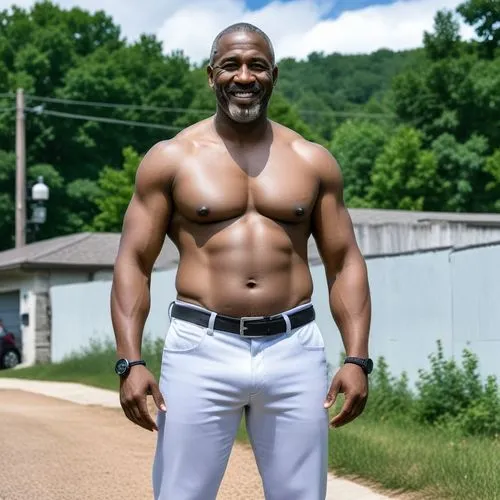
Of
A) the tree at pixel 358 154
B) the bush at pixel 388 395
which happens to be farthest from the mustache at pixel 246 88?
the tree at pixel 358 154

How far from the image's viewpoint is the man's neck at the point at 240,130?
4.14 metres

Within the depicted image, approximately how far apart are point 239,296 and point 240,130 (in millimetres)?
554

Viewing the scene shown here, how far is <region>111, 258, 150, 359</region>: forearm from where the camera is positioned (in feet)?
13.1

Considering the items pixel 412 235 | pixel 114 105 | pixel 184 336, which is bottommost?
pixel 412 235

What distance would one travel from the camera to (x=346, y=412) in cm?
404

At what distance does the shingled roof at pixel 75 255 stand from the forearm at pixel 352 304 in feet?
76.5

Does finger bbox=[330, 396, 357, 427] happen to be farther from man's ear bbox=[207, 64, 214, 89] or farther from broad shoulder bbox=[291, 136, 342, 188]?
man's ear bbox=[207, 64, 214, 89]

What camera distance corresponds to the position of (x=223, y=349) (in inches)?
155

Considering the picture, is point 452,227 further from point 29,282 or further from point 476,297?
point 29,282

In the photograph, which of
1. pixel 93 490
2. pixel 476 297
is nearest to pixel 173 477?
pixel 93 490

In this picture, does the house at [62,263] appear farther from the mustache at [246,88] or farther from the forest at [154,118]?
the mustache at [246,88]

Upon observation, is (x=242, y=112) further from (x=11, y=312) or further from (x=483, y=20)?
(x=483, y=20)

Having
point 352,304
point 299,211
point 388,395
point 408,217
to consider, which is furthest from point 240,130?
point 408,217

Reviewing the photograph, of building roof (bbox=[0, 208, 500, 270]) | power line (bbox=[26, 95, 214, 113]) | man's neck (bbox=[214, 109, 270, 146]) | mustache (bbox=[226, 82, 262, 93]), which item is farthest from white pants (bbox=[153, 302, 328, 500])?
power line (bbox=[26, 95, 214, 113])
